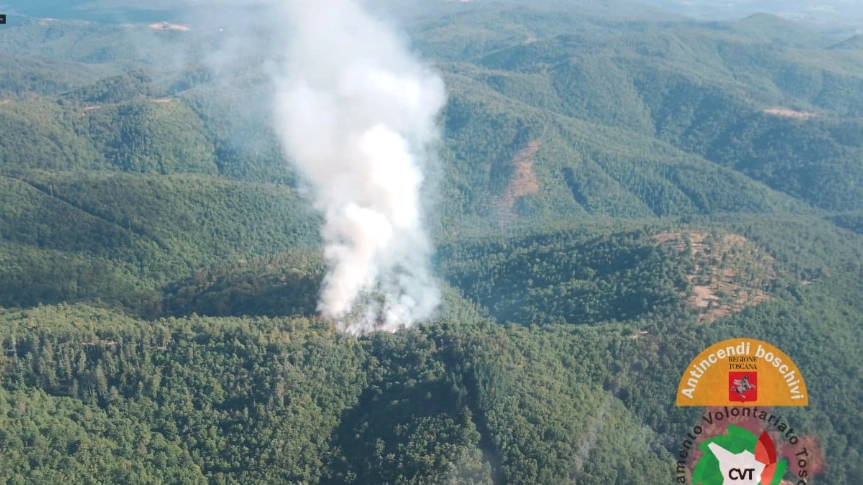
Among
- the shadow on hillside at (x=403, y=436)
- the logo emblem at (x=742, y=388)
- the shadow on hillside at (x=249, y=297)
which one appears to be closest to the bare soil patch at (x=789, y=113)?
the shadow on hillside at (x=249, y=297)

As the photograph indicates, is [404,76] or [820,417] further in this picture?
[404,76]

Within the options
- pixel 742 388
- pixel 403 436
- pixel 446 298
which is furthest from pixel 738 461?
pixel 446 298

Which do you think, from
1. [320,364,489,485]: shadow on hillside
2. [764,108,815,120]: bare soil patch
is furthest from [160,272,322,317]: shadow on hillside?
[764,108,815,120]: bare soil patch

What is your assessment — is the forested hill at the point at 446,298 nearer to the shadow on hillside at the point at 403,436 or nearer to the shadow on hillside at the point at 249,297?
the shadow on hillside at the point at 403,436

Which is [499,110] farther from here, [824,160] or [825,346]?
[825,346]

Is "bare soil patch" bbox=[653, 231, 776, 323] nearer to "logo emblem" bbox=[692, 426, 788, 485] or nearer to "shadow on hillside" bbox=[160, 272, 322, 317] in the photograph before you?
"logo emblem" bbox=[692, 426, 788, 485]

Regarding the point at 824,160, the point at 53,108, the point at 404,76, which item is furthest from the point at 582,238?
the point at 53,108

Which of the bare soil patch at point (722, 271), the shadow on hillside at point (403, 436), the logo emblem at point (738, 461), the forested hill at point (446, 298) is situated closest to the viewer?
the logo emblem at point (738, 461)

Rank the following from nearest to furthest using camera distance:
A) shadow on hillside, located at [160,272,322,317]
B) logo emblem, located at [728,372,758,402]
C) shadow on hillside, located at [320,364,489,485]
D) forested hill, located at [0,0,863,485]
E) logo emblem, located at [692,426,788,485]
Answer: logo emblem, located at [692,426,788,485]
logo emblem, located at [728,372,758,402]
shadow on hillside, located at [320,364,489,485]
forested hill, located at [0,0,863,485]
shadow on hillside, located at [160,272,322,317]
